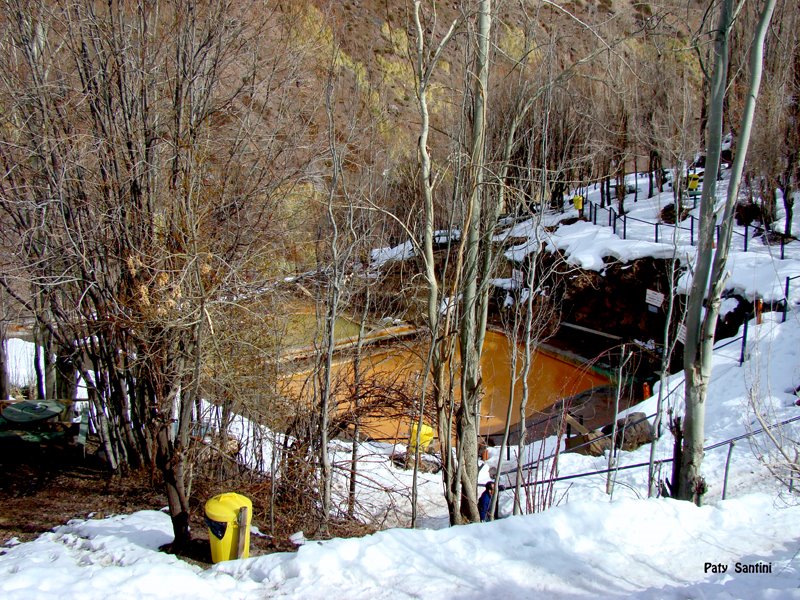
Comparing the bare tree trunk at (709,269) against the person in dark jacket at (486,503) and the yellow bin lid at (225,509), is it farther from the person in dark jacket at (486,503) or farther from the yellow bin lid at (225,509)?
the yellow bin lid at (225,509)

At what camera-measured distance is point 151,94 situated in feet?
25.3

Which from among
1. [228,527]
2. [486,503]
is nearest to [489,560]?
[228,527]

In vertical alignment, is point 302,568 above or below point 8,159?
below

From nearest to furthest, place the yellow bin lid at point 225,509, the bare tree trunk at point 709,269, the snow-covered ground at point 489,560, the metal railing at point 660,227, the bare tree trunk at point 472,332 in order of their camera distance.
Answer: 1. the snow-covered ground at point 489,560
2. the yellow bin lid at point 225,509
3. the bare tree trunk at point 709,269
4. the bare tree trunk at point 472,332
5. the metal railing at point 660,227

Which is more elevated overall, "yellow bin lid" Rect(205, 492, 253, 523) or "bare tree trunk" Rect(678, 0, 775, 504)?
"bare tree trunk" Rect(678, 0, 775, 504)

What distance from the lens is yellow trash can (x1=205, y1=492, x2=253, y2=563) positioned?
16.1 feet

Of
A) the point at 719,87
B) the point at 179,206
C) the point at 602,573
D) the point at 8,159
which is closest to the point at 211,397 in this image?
the point at 179,206

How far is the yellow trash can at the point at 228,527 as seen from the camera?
4.91 m

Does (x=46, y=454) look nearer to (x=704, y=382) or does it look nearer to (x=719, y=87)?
(x=704, y=382)

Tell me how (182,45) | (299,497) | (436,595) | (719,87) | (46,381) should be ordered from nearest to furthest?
1. (436,595)
2. (719,87)
3. (299,497)
4. (182,45)
5. (46,381)

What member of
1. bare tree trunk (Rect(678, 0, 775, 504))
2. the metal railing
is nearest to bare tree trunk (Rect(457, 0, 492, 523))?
bare tree trunk (Rect(678, 0, 775, 504))

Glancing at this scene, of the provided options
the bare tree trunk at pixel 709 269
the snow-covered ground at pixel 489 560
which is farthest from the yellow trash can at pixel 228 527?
the bare tree trunk at pixel 709 269

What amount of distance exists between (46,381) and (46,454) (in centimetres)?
310

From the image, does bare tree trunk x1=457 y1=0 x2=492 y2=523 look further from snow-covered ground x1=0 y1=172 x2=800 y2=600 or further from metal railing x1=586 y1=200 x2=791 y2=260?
metal railing x1=586 y1=200 x2=791 y2=260
